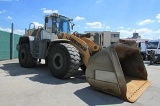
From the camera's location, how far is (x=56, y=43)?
7605 mm

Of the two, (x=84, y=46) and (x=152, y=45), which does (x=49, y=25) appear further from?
(x=152, y=45)

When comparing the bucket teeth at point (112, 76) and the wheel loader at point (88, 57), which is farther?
the wheel loader at point (88, 57)

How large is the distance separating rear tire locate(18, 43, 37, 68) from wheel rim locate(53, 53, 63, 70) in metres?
2.55

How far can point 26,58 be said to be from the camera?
32.0 feet

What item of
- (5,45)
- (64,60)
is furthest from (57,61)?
(5,45)

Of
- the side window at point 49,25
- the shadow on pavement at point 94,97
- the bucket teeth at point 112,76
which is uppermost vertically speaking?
the side window at point 49,25

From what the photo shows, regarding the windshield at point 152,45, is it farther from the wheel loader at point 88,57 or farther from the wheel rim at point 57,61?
the wheel rim at point 57,61

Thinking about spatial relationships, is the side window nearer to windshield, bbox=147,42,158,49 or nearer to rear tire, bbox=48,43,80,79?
rear tire, bbox=48,43,80,79

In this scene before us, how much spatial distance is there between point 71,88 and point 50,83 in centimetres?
91

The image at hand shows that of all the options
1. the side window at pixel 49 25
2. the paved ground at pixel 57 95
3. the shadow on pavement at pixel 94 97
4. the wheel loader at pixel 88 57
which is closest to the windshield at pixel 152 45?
the wheel loader at pixel 88 57

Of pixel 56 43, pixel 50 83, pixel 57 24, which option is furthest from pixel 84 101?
pixel 57 24

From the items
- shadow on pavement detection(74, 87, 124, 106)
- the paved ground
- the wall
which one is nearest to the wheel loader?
shadow on pavement detection(74, 87, 124, 106)

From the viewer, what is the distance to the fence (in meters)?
13.9

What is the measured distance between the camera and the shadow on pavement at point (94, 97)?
15.8 ft
